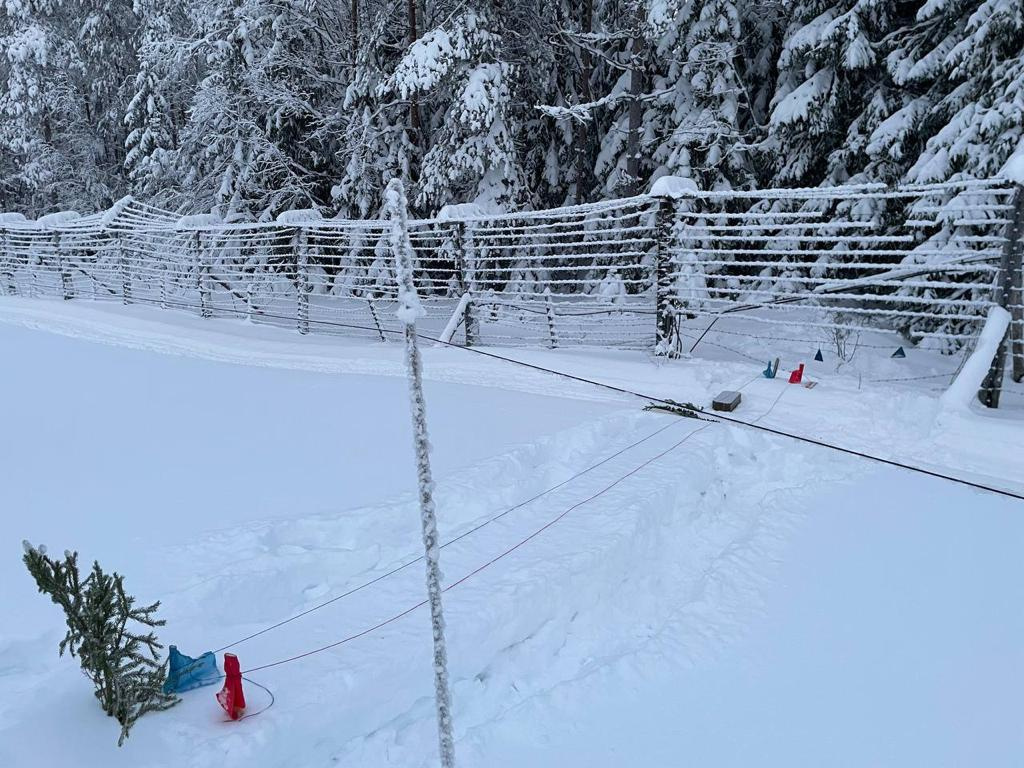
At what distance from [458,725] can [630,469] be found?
2335 millimetres

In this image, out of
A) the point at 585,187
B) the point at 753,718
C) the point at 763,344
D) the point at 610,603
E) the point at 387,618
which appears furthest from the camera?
the point at 585,187

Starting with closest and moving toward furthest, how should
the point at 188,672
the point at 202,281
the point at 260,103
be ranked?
the point at 188,672 < the point at 202,281 < the point at 260,103

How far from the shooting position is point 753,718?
2.57m

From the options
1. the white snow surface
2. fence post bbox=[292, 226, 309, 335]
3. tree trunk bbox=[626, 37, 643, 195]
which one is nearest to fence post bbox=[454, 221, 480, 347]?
the white snow surface

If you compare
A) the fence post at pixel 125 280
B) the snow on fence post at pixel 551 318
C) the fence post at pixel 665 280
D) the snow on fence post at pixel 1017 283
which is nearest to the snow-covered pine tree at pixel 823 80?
the fence post at pixel 665 280

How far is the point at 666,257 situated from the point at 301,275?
5.56m

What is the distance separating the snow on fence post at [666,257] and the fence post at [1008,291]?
2434 mm

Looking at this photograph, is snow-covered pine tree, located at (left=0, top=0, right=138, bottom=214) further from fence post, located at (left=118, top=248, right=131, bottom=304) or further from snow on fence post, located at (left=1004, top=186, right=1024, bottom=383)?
snow on fence post, located at (left=1004, top=186, right=1024, bottom=383)

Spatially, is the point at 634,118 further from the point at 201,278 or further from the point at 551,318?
the point at 201,278

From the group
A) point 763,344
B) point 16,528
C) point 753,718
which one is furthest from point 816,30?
point 16,528

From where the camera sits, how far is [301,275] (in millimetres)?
9891

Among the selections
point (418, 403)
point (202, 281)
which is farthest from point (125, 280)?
point (418, 403)

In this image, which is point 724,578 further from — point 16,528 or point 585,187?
point 585,187

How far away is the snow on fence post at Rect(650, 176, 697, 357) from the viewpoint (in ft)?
20.9
